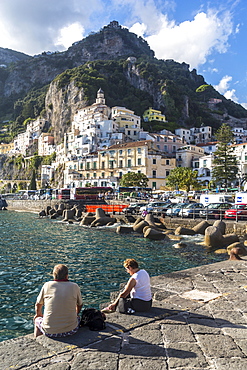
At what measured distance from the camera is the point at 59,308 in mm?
4930

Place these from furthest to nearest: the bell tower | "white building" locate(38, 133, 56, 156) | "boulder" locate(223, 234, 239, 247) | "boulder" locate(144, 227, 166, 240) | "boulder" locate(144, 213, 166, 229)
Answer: "white building" locate(38, 133, 56, 156) → the bell tower → "boulder" locate(144, 213, 166, 229) → "boulder" locate(144, 227, 166, 240) → "boulder" locate(223, 234, 239, 247)

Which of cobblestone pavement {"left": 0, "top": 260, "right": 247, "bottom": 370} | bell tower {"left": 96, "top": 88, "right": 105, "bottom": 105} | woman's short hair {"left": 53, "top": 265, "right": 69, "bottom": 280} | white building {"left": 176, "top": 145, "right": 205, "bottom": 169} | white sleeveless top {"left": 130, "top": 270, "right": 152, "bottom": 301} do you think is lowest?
cobblestone pavement {"left": 0, "top": 260, "right": 247, "bottom": 370}

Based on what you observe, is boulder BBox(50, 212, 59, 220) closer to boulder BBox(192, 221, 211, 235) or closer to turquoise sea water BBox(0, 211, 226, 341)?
turquoise sea water BBox(0, 211, 226, 341)

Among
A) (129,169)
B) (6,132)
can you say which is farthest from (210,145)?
(6,132)

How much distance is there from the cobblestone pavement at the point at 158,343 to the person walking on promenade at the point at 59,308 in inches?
5.9

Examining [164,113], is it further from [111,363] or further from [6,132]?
[111,363]

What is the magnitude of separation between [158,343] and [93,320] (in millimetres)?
1258

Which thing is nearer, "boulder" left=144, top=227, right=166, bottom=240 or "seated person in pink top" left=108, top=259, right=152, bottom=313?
"seated person in pink top" left=108, top=259, right=152, bottom=313

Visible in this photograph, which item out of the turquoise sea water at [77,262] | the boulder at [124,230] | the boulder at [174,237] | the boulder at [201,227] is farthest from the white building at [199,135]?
the turquoise sea water at [77,262]

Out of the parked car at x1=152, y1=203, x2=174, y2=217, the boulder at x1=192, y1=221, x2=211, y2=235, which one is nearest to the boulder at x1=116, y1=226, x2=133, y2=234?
the parked car at x1=152, y1=203, x2=174, y2=217

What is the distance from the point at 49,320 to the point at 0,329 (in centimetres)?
349

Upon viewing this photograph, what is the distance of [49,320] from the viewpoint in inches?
192

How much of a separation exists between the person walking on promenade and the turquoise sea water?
2.89m

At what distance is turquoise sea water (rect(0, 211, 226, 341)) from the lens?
909 cm
